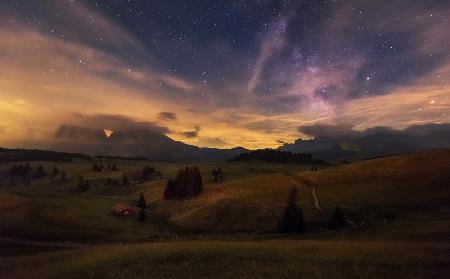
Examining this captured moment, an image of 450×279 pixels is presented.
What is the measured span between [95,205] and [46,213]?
64.9 ft

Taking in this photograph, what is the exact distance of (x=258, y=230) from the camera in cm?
8206

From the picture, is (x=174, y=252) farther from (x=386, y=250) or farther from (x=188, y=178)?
(x=188, y=178)

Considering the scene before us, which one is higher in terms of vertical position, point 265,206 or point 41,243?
point 265,206

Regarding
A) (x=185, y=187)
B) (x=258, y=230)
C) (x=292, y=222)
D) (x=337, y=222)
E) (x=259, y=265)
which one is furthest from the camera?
(x=185, y=187)

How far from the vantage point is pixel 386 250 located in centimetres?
2800

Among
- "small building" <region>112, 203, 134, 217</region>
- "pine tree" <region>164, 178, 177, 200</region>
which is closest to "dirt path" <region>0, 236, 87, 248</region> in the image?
"small building" <region>112, 203, 134, 217</region>

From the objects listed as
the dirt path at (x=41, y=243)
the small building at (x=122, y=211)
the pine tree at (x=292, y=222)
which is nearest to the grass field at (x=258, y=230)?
the small building at (x=122, y=211)

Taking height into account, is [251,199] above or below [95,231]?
above

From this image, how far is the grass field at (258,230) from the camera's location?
71.5ft

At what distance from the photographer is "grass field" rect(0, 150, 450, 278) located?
21.8 m

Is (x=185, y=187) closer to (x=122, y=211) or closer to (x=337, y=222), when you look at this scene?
(x=122, y=211)

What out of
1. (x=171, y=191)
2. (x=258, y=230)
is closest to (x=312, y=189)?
(x=258, y=230)

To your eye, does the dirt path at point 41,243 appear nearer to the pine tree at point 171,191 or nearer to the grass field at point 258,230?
the grass field at point 258,230

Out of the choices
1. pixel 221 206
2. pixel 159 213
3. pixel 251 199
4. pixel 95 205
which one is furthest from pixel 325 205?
pixel 95 205
